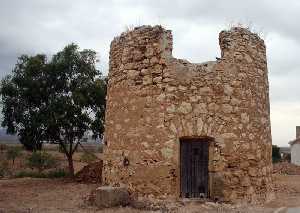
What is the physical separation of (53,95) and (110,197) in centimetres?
895

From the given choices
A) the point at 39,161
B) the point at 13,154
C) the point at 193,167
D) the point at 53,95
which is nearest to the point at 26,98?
the point at 53,95

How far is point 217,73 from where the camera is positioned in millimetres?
9312

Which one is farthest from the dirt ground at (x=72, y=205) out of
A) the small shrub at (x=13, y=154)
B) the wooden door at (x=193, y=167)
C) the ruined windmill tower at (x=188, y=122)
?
the small shrub at (x=13, y=154)

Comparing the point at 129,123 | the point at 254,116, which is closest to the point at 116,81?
the point at 129,123

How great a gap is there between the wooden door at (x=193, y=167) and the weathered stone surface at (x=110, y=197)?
1.35m

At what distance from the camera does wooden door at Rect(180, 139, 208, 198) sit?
932 centimetres

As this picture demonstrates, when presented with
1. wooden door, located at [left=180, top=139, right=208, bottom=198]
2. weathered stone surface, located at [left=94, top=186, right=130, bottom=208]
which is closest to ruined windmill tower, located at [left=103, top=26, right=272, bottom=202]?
wooden door, located at [left=180, top=139, right=208, bottom=198]

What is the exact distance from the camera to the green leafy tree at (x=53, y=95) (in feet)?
54.3

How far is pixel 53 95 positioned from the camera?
16.9m

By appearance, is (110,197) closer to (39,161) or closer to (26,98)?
(26,98)

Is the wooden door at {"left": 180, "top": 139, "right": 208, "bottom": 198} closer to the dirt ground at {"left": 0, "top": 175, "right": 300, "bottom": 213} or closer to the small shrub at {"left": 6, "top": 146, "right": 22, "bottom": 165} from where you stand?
the dirt ground at {"left": 0, "top": 175, "right": 300, "bottom": 213}

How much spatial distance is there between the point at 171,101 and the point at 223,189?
2.19 metres

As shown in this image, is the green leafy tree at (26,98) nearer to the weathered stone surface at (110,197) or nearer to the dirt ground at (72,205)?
the dirt ground at (72,205)

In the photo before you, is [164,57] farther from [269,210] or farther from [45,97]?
[45,97]
